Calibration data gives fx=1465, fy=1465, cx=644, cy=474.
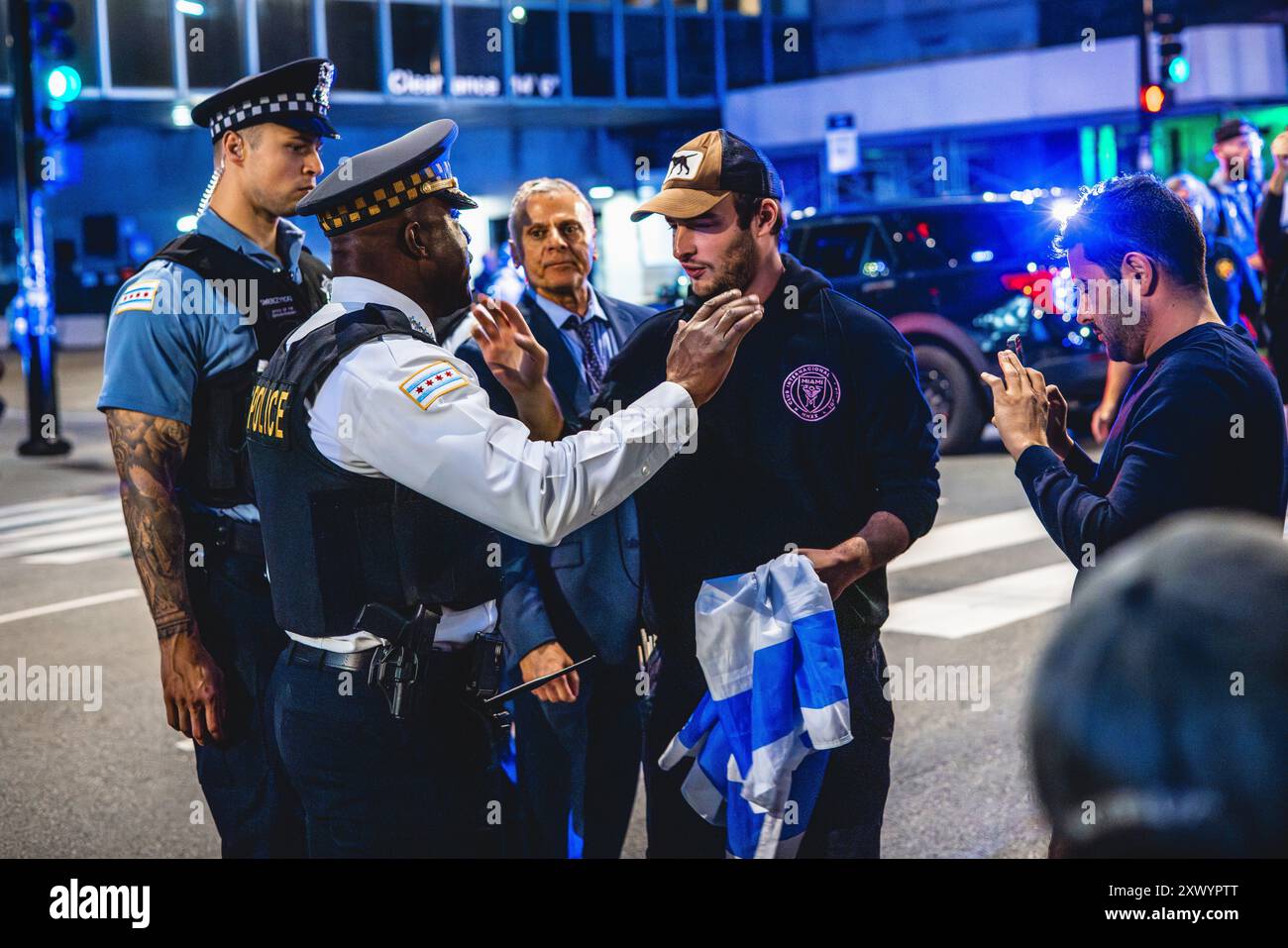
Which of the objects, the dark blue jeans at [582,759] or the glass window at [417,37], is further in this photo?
the glass window at [417,37]

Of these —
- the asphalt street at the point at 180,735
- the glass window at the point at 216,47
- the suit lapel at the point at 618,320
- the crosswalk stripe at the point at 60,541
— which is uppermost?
the glass window at the point at 216,47

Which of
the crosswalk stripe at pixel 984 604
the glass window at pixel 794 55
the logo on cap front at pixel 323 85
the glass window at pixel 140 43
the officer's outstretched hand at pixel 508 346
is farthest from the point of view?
the glass window at pixel 794 55

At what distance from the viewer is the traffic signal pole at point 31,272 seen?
603 inches

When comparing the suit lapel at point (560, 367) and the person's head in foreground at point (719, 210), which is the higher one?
the person's head in foreground at point (719, 210)

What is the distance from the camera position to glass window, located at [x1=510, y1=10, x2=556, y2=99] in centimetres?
3025

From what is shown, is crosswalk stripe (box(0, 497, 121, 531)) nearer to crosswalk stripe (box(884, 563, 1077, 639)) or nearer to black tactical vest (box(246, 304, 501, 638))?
crosswalk stripe (box(884, 563, 1077, 639))

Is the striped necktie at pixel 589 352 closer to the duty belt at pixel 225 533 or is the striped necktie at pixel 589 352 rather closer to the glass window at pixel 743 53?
the duty belt at pixel 225 533

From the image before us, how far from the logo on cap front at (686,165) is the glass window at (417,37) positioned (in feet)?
88.2

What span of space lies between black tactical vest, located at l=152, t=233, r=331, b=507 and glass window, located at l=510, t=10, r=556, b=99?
2723 cm

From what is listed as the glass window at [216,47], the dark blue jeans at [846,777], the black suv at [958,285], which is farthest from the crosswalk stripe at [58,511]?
the glass window at [216,47]

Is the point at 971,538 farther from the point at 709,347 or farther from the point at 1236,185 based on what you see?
the point at 709,347

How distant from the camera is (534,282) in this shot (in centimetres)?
451
